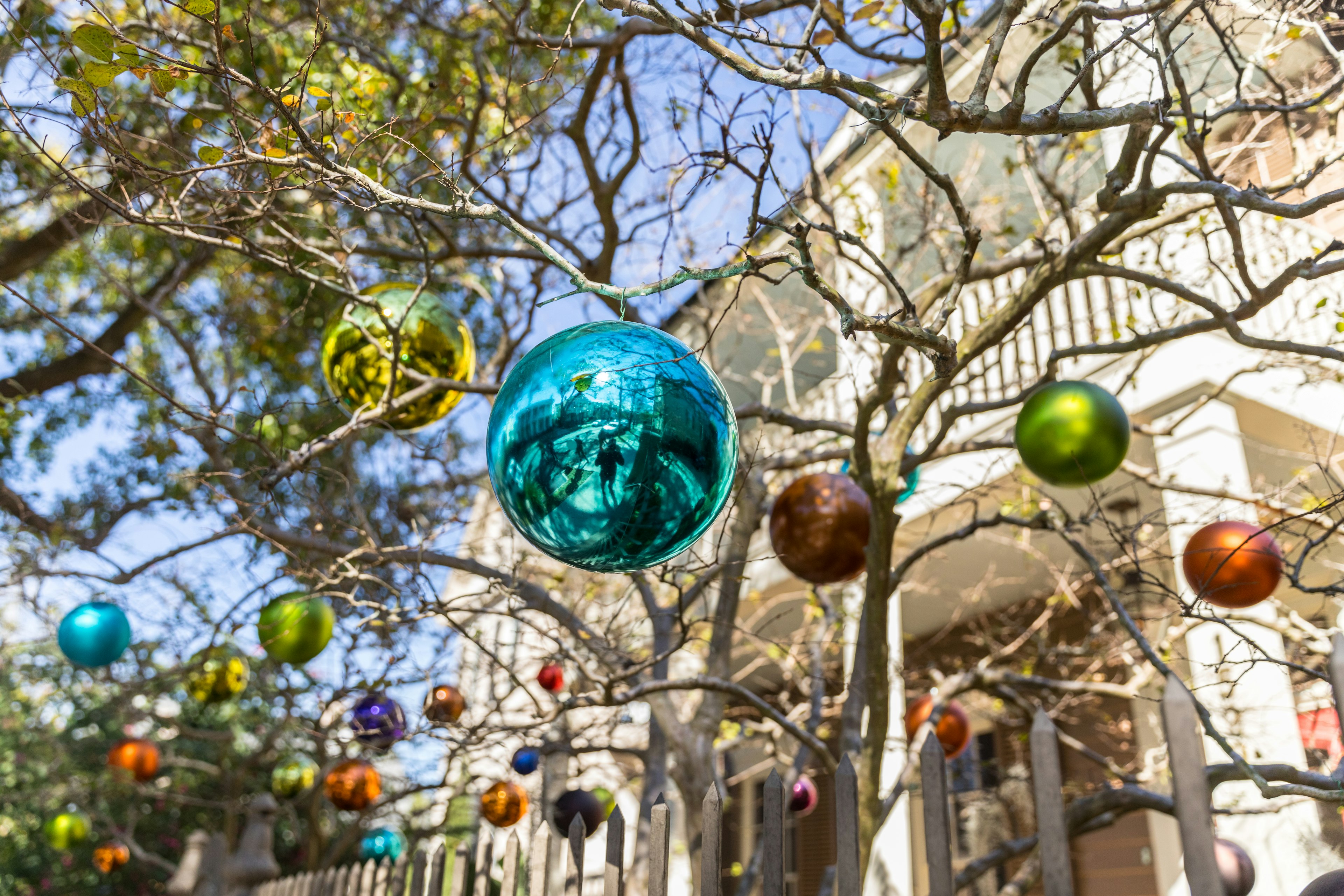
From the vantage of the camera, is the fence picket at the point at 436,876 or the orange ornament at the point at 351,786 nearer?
the fence picket at the point at 436,876

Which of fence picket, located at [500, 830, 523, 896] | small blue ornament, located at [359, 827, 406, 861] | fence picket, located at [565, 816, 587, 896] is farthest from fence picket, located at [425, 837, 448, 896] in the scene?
small blue ornament, located at [359, 827, 406, 861]

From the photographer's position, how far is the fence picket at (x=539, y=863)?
2.86 metres

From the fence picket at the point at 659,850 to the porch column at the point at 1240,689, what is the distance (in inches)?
140

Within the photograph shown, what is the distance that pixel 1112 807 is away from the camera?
3398 mm

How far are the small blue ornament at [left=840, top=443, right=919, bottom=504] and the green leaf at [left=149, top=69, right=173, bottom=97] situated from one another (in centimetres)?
276

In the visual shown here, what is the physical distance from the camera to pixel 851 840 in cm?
210

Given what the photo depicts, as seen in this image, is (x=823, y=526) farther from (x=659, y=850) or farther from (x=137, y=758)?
(x=137, y=758)

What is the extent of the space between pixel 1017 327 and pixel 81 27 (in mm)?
3192

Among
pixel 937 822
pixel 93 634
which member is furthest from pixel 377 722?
pixel 937 822

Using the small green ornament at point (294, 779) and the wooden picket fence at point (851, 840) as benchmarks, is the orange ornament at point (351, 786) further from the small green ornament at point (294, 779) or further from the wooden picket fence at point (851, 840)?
the wooden picket fence at point (851, 840)

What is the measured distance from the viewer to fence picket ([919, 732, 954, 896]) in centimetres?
188

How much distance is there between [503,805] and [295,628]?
77.4 inches

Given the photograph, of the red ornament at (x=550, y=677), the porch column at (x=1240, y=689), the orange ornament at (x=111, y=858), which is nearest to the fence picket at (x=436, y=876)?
the red ornament at (x=550, y=677)

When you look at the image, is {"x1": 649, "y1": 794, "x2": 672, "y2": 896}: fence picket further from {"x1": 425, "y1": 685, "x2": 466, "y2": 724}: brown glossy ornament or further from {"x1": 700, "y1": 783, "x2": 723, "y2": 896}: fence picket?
{"x1": 425, "y1": 685, "x2": 466, "y2": 724}: brown glossy ornament
